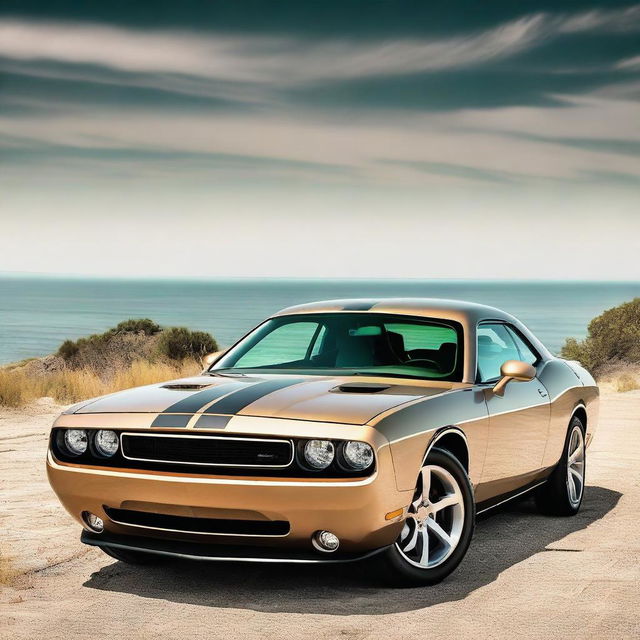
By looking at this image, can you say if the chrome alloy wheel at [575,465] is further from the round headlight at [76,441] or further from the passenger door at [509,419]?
the round headlight at [76,441]

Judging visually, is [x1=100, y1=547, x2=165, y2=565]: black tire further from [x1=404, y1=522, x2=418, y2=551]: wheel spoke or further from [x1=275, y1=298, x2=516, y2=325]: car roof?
[x1=275, y1=298, x2=516, y2=325]: car roof

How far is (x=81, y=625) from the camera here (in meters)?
5.20

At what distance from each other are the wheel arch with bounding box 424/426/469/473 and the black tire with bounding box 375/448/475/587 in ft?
0.36

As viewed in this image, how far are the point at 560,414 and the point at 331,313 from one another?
1.82 meters

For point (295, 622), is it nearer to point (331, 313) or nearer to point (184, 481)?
point (184, 481)

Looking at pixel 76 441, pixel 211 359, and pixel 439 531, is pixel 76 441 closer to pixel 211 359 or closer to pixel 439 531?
pixel 211 359

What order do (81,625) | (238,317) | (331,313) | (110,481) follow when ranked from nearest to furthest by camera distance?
1. (81,625)
2. (110,481)
3. (331,313)
4. (238,317)

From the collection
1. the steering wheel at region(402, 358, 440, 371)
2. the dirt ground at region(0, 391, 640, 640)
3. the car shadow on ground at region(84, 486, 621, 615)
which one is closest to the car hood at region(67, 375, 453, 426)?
the steering wheel at region(402, 358, 440, 371)

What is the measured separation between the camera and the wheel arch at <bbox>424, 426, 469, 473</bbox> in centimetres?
602

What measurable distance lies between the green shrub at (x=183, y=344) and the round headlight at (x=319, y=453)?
74.4 ft

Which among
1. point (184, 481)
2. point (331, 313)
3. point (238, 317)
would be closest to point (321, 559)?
point (184, 481)

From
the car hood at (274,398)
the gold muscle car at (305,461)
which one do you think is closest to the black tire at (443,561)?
the gold muscle car at (305,461)

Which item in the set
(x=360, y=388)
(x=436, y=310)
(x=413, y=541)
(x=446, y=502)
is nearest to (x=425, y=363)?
(x=436, y=310)

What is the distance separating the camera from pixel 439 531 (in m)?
5.99
